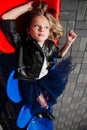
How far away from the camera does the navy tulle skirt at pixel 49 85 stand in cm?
208

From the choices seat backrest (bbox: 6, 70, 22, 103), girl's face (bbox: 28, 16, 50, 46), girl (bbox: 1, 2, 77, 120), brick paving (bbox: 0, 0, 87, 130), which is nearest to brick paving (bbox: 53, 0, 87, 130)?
brick paving (bbox: 0, 0, 87, 130)

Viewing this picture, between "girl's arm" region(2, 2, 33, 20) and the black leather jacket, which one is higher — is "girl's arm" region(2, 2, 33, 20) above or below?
above

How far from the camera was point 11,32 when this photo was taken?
177 centimetres

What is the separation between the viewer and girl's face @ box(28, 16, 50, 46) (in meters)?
1.76

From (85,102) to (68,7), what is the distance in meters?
1.31

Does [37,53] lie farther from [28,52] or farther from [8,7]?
[8,7]

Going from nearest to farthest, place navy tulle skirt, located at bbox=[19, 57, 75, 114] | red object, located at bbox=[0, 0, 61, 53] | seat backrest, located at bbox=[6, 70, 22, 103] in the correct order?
1. red object, located at bbox=[0, 0, 61, 53]
2. seat backrest, located at bbox=[6, 70, 22, 103]
3. navy tulle skirt, located at bbox=[19, 57, 75, 114]

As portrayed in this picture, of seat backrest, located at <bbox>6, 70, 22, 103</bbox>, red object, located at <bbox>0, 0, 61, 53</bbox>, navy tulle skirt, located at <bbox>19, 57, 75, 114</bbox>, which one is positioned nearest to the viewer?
red object, located at <bbox>0, 0, 61, 53</bbox>

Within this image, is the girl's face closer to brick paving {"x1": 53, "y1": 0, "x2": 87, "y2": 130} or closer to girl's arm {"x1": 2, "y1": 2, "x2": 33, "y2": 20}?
girl's arm {"x1": 2, "y1": 2, "x2": 33, "y2": 20}

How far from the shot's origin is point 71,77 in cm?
275

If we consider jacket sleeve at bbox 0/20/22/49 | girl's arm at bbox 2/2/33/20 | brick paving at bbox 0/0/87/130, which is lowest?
brick paving at bbox 0/0/87/130

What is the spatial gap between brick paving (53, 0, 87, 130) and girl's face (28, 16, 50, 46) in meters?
0.34

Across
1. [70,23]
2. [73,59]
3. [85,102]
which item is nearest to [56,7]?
[70,23]

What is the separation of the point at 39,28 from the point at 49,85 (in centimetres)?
51
